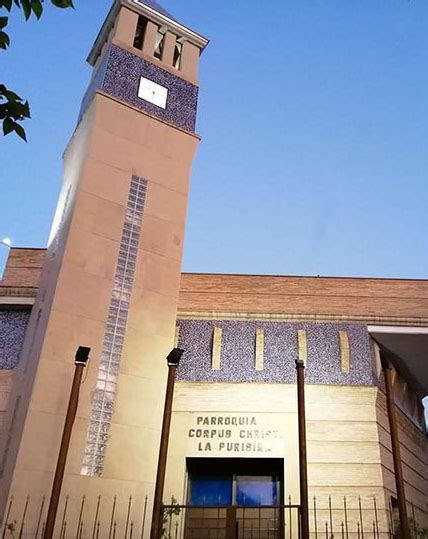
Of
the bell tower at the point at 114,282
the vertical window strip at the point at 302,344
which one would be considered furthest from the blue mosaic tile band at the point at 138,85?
the vertical window strip at the point at 302,344

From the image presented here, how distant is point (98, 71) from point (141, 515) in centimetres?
835

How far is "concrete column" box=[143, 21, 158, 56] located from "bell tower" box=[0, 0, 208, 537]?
1.0 inches

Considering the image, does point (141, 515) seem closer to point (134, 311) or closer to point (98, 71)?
point (134, 311)

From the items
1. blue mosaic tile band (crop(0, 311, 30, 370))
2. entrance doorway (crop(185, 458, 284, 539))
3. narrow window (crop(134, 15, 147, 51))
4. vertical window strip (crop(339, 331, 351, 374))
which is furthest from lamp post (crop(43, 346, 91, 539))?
narrow window (crop(134, 15, 147, 51))

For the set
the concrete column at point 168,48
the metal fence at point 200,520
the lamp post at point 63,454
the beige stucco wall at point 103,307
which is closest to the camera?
the lamp post at point 63,454

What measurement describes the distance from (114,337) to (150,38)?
6.53 metres

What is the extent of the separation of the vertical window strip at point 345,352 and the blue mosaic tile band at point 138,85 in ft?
16.1

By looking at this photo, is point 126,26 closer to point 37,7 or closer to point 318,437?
point 318,437

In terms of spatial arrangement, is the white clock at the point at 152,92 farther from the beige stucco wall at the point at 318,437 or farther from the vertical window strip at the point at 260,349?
the beige stucco wall at the point at 318,437

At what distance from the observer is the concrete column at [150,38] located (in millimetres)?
11109

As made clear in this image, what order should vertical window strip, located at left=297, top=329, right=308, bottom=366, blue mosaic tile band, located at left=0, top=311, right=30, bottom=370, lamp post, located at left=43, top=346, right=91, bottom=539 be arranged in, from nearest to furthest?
lamp post, located at left=43, top=346, right=91, bottom=539 < blue mosaic tile band, located at left=0, top=311, right=30, bottom=370 < vertical window strip, located at left=297, top=329, right=308, bottom=366

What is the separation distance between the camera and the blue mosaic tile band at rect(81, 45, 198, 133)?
10.3 m

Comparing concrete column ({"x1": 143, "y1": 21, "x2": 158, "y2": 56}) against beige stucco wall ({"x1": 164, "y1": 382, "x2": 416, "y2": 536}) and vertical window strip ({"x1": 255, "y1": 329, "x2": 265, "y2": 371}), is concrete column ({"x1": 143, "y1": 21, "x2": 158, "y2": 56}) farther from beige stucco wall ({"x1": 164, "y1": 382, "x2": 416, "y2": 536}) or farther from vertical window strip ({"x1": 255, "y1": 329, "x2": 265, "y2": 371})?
beige stucco wall ({"x1": 164, "y1": 382, "x2": 416, "y2": 536})

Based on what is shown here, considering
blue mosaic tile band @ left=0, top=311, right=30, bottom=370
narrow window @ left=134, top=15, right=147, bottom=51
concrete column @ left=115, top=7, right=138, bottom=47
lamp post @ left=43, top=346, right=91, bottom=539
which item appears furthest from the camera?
narrow window @ left=134, top=15, right=147, bottom=51
